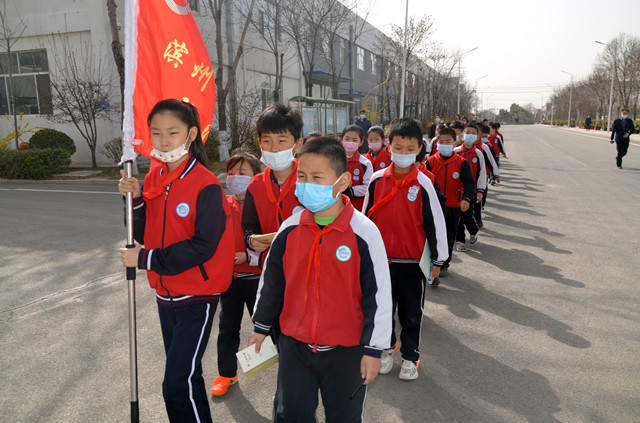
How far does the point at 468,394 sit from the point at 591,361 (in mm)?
1185

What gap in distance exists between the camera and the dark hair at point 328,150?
2291 millimetres

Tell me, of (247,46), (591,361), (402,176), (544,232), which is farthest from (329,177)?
(247,46)

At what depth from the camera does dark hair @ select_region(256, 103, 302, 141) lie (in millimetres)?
3041

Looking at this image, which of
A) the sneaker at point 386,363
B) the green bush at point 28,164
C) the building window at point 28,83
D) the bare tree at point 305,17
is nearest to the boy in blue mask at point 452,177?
the sneaker at point 386,363

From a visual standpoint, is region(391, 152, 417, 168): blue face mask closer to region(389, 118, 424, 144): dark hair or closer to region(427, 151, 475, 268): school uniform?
region(389, 118, 424, 144): dark hair

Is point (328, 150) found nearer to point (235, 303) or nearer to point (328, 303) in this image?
point (328, 303)

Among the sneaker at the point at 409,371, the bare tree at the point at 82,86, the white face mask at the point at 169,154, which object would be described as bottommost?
the sneaker at the point at 409,371

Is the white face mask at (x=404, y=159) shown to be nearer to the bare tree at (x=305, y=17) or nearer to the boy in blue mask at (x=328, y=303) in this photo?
the boy in blue mask at (x=328, y=303)

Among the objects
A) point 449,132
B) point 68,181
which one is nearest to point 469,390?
point 449,132

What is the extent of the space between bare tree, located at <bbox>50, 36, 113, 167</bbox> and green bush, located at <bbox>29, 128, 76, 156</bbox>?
63 centimetres

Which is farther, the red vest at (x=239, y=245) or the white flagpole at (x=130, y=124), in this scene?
the red vest at (x=239, y=245)

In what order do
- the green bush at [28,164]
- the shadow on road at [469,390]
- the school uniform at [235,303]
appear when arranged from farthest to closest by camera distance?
the green bush at [28,164], the school uniform at [235,303], the shadow on road at [469,390]

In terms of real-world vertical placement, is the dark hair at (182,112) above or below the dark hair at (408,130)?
above

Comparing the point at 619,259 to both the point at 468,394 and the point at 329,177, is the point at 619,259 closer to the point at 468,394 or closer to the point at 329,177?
the point at 468,394
